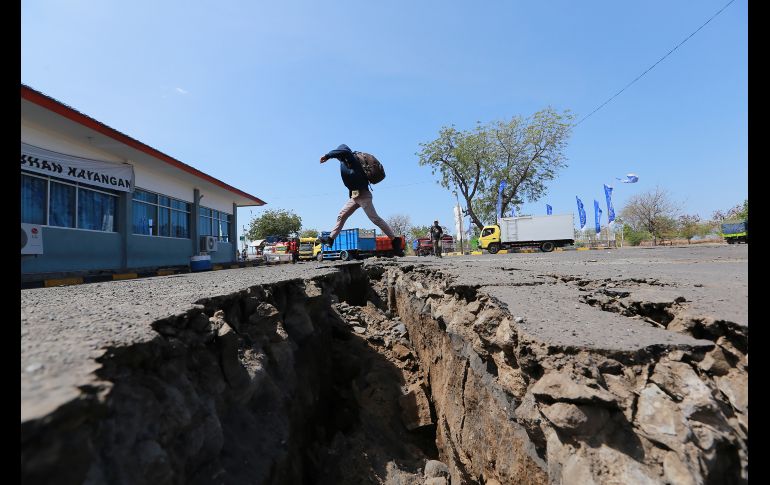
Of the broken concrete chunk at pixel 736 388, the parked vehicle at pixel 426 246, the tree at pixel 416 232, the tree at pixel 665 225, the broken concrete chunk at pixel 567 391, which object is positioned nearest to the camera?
the broken concrete chunk at pixel 736 388

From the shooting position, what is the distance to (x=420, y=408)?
13.6 feet

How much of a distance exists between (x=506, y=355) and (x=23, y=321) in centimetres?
269

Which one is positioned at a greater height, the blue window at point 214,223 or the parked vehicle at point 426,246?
the blue window at point 214,223

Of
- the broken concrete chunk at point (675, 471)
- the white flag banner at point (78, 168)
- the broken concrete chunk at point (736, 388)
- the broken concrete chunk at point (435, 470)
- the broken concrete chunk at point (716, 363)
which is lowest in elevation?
the broken concrete chunk at point (435, 470)

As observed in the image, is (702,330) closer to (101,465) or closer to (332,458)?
(101,465)

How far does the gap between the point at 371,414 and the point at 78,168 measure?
32.8ft

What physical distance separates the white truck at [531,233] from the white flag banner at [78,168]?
20850mm

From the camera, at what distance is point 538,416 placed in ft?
5.61

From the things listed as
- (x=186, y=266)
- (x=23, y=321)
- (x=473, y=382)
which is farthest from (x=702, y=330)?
(x=186, y=266)

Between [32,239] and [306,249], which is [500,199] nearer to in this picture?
[306,249]

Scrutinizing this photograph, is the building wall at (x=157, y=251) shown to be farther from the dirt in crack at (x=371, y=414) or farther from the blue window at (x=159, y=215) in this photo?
the dirt in crack at (x=371, y=414)

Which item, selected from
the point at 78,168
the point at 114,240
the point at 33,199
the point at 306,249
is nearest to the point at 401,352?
the point at 33,199

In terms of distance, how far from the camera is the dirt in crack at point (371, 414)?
309 cm

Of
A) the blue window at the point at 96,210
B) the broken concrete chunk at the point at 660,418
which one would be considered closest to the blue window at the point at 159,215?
the blue window at the point at 96,210
